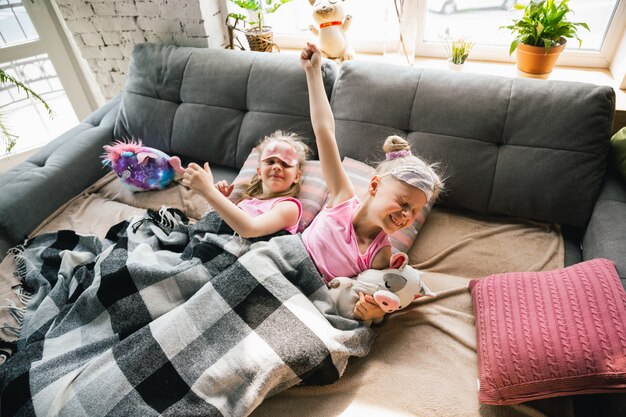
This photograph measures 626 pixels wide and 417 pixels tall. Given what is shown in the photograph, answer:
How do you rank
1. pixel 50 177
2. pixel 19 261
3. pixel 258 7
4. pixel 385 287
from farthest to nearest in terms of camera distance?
pixel 258 7, pixel 50 177, pixel 19 261, pixel 385 287

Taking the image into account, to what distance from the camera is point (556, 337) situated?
0.91 meters

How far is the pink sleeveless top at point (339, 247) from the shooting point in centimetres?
120

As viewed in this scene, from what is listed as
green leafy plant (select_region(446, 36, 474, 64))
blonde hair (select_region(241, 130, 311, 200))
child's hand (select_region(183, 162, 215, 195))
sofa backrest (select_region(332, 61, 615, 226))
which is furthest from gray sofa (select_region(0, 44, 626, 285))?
child's hand (select_region(183, 162, 215, 195))

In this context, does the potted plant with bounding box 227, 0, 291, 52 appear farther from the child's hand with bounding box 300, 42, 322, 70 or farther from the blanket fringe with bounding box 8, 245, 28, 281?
the blanket fringe with bounding box 8, 245, 28, 281

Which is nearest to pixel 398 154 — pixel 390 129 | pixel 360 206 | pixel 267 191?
pixel 360 206

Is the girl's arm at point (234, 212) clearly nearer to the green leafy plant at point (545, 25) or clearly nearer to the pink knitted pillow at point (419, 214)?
the pink knitted pillow at point (419, 214)

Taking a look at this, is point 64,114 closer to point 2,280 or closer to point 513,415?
point 2,280

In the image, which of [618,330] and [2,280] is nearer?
[618,330]

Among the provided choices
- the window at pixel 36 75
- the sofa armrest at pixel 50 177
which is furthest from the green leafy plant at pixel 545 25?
the window at pixel 36 75

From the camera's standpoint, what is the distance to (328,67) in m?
1.60

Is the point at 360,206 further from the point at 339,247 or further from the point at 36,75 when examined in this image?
the point at 36,75

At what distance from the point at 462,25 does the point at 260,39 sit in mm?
1137

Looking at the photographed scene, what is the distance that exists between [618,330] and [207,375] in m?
1.02

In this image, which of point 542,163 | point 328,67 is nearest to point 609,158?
point 542,163
